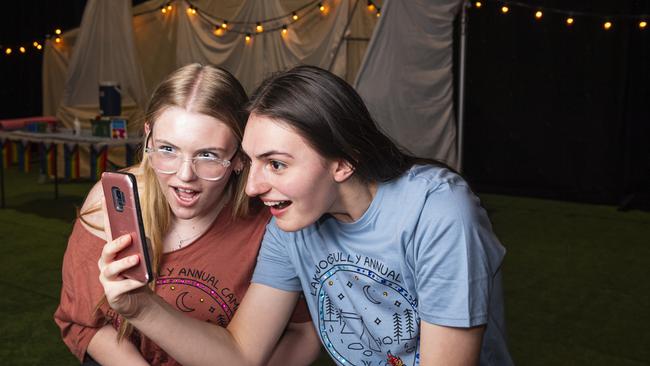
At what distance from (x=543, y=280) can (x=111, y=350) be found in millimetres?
2935

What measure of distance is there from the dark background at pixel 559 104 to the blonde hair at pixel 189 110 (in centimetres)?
507

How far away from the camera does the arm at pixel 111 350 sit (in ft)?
5.10

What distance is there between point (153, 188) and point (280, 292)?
1.32ft

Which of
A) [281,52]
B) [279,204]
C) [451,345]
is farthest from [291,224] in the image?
[281,52]

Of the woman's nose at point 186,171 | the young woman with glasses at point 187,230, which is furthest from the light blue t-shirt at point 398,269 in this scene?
the woman's nose at point 186,171

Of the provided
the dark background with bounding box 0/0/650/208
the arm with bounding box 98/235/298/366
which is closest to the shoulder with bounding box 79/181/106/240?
the arm with bounding box 98/235/298/366

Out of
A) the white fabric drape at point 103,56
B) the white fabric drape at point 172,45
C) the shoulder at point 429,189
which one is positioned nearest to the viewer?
the shoulder at point 429,189

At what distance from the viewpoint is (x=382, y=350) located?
1.40 metres

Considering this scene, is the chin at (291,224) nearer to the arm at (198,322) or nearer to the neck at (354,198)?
the neck at (354,198)

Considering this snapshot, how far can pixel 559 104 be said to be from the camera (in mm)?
6172

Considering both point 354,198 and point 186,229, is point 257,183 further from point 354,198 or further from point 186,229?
point 186,229

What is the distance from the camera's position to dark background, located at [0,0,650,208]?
19.2ft

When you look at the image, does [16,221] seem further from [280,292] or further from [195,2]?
[280,292]

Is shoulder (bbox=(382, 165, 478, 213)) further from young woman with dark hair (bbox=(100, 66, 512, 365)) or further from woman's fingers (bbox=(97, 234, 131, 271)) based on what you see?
woman's fingers (bbox=(97, 234, 131, 271))
